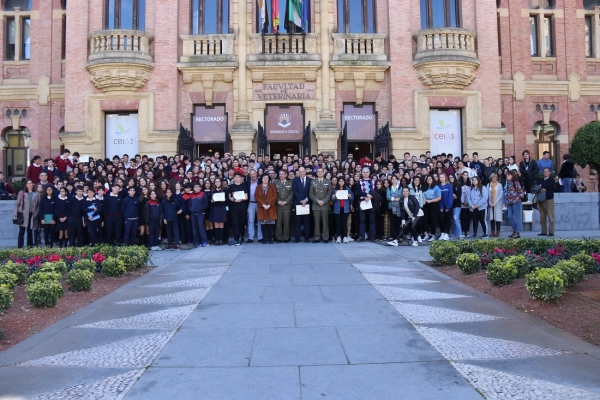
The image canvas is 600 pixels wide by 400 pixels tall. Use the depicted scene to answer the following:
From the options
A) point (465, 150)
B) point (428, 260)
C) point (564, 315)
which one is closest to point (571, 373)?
point (564, 315)

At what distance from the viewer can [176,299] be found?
7.65m

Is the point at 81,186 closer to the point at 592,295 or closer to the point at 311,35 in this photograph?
the point at 311,35

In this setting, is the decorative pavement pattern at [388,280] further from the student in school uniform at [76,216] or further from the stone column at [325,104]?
the stone column at [325,104]

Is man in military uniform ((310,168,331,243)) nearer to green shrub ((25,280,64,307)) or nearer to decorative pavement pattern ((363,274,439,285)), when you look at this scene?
decorative pavement pattern ((363,274,439,285))

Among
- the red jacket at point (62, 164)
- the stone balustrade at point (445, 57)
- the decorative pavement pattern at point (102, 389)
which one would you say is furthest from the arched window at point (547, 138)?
the decorative pavement pattern at point (102, 389)

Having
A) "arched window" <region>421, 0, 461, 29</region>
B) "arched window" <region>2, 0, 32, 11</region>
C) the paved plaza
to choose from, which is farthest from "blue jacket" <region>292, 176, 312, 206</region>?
"arched window" <region>2, 0, 32, 11</region>

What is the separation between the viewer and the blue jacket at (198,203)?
47.1 ft

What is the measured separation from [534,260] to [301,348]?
17.5 ft

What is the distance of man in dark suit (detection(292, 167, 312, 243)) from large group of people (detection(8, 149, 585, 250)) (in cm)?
3

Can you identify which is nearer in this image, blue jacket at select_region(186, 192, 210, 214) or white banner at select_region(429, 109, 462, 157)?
blue jacket at select_region(186, 192, 210, 214)

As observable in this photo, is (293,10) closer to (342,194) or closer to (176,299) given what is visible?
(342,194)

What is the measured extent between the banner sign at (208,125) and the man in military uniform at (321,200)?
7.78m

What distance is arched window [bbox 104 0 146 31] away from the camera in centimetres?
2130

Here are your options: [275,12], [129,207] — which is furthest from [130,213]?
[275,12]
